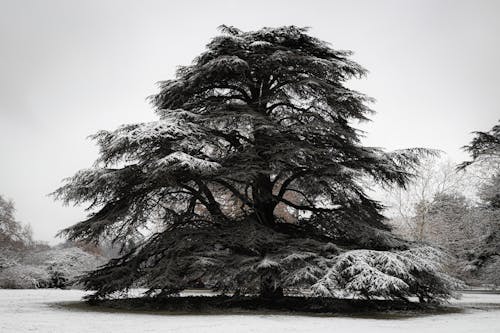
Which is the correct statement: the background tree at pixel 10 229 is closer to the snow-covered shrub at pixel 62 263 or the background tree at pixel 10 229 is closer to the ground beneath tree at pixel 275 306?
the snow-covered shrub at pixel 62 263

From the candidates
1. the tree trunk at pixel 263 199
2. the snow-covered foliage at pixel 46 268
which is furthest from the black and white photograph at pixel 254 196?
the snow-covered foliage at pixel 46 268

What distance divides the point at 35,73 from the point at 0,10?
149 inches

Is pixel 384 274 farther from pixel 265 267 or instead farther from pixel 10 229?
pixel 10 229

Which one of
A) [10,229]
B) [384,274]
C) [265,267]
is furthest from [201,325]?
[10,229]

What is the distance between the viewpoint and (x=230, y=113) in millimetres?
14492

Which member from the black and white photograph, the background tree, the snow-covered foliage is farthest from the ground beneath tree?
the background tree

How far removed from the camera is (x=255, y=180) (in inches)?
590

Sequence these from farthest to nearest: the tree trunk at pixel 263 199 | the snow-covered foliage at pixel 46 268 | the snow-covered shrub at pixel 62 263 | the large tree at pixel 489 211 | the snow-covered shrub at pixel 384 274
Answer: the snow-covered shrub at pixel 62 263
the snow-covered foliage at pixel 46 268
the large tree at pixel 489 211
the tree trunk at pixel 263 199
the snow-covered shrub at pixel 384 274

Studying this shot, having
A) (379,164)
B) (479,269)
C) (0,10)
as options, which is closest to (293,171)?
(379,164)

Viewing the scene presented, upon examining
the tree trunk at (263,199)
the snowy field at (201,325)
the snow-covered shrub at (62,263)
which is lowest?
the snowy field at (201,325)

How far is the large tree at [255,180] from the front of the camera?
1215cm

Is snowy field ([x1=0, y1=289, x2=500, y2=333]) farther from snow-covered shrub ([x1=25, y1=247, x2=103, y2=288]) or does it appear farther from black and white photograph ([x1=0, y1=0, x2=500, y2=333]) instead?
snow-covered shrub ([x1=25, y1=247, x2=103, y2=288])

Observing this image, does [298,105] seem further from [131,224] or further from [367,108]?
[131,224]

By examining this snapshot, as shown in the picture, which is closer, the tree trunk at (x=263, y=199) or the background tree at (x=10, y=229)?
the tree trunk at (x=263, y=199)
